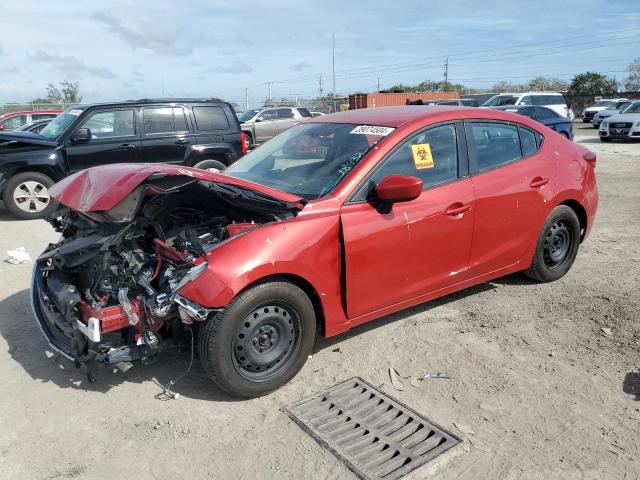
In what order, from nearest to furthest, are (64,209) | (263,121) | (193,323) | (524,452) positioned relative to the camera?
(524,452)
(193,323)
(64,209)
(263,121)

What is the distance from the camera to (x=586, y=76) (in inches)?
2066

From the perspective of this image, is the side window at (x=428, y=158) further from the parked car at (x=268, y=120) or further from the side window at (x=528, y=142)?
the parked car at (x=268, y=120)

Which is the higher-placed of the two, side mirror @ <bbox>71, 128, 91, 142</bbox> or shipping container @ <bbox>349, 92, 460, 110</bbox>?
shipping container @ <bbox>349, 92, 460, 110</bbox>

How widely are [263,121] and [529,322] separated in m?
18.9

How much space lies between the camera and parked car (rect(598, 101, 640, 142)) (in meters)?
20.1

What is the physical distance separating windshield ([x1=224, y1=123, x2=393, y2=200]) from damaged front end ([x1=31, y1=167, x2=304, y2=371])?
1.57ft

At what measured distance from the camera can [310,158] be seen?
14.2 feet

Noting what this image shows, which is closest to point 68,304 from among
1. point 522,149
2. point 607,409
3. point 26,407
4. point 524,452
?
point 26,407

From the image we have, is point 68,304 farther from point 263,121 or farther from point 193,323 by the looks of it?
point 263,121

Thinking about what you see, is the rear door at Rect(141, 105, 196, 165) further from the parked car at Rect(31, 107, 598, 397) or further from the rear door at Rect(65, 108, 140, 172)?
the parked car at Rect(31, 107, 598, 397)

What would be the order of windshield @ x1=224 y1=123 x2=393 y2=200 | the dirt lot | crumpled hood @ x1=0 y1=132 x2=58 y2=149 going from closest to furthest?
the dirt lot < windshield @ x1=224 y1=123 x2=393 y2=200 < crumpled hood @ x1=0 y1=132 x2=58 y2=149

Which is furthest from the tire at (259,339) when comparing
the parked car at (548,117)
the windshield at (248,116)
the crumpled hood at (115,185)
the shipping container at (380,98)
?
the shipping container at (380,98)

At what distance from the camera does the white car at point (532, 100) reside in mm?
22469

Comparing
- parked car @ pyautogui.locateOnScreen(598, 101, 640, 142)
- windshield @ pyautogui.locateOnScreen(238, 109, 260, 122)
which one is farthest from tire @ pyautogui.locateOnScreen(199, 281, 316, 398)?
parked car @ pyautogui.locateOnScreen(598, 101, 640, 142)
